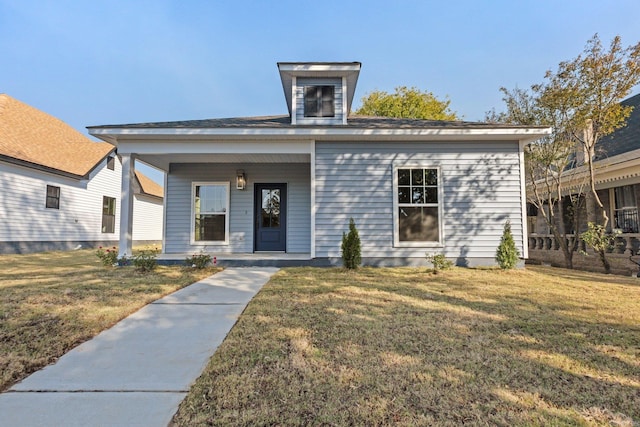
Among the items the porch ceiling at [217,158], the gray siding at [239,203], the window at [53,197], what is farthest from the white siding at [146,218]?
the porch ceiling at [217,158]

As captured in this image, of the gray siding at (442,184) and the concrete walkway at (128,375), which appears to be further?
the gray siding at (442,184)

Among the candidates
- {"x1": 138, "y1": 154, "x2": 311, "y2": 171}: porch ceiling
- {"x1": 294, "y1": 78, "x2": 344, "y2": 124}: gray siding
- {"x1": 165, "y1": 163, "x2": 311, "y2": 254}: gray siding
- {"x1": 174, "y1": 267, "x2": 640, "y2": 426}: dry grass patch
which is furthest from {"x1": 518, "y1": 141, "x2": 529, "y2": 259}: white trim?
{"x1": 165, "y1": 163, "x2": 311, "y2": 254}: gray siding

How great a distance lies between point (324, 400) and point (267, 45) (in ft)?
84.8

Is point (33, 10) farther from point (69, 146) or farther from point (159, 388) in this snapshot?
point (159, 388)

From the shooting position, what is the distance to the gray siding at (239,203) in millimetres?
9023

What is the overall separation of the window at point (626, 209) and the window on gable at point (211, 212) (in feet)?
36.6

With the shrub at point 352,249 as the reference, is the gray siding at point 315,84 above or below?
above

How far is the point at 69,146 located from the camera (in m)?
14.7

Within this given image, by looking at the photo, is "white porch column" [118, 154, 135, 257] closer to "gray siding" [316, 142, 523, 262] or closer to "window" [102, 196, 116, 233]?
"gray siding" [316, 142, 523, 262]

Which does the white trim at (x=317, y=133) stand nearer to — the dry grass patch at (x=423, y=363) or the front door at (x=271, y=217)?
the front door at (x=271, y=217)

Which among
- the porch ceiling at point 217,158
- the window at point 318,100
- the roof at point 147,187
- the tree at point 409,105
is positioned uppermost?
the tree at point 409,105

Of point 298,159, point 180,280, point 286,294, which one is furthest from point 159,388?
point 298,159

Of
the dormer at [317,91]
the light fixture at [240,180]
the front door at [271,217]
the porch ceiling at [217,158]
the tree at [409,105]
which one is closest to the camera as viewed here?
the porch ceiling at [217,158]

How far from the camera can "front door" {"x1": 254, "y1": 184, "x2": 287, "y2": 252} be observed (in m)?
9.15
